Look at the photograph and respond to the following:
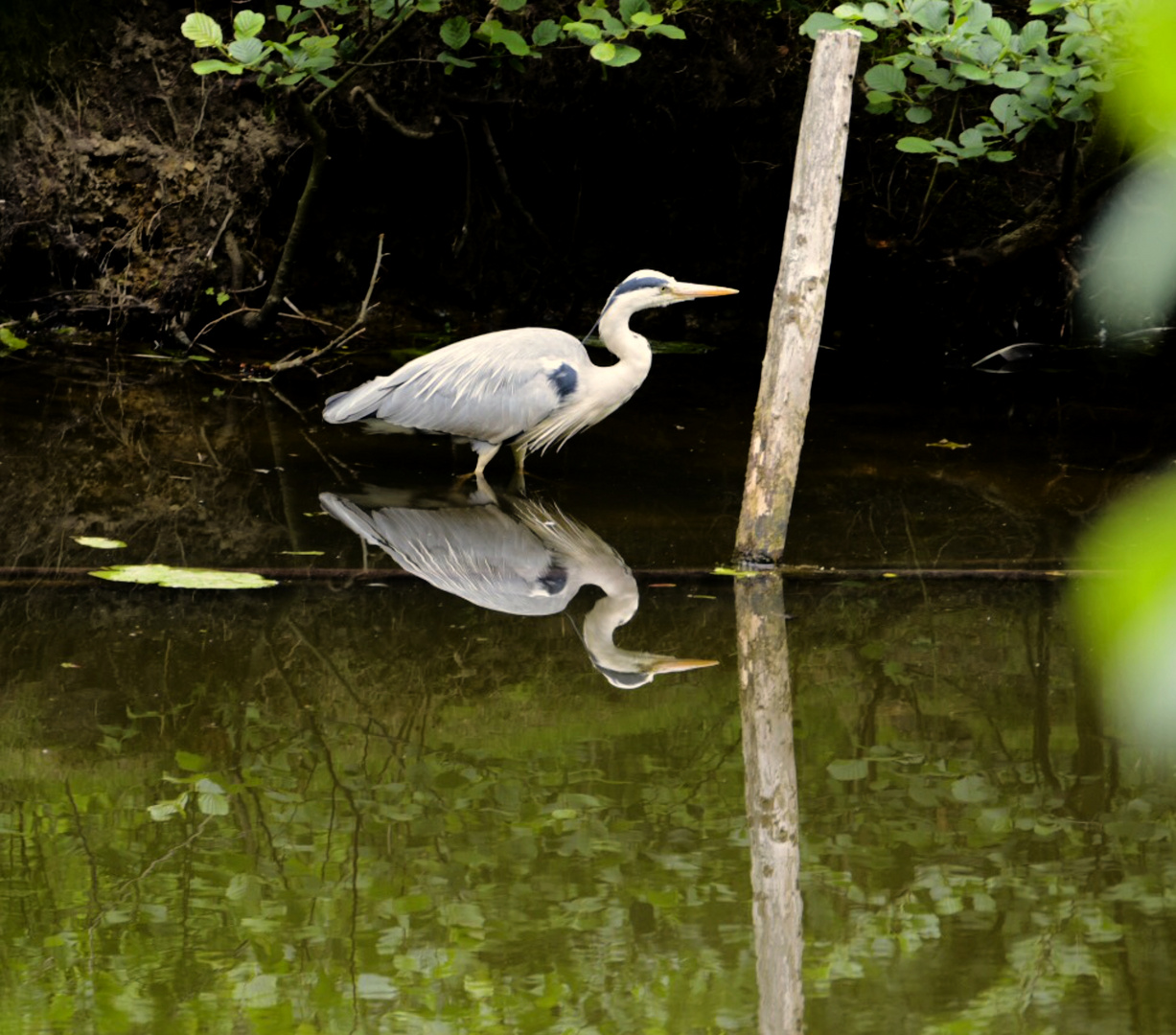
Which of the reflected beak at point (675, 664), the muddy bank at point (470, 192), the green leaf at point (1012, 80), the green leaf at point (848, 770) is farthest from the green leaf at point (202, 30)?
the green leaf at point (848, 770)

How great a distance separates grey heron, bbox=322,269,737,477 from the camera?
610 cm

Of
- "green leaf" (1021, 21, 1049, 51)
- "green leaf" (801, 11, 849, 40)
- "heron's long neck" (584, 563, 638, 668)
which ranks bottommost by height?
"heron's long neck" (584, 563, 638, 668)

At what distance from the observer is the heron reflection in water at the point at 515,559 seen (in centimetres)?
429

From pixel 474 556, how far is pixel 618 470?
Result: 1.51m

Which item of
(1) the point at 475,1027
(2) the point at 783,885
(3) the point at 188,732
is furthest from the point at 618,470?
(1) the point at 475,1027

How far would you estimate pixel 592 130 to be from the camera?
9.54 metres

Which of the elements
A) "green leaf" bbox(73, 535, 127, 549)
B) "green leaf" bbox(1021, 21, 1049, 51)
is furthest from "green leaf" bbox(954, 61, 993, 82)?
"green leaf" bbox(73, 535, 127, 549)

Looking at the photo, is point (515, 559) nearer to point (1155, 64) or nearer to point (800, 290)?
point (800, 290)

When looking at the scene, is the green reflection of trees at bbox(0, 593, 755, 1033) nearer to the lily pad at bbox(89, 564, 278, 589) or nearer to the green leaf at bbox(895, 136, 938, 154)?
the lily pad at bbox(89, 564, 278, 589)

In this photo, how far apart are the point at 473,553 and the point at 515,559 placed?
15cm

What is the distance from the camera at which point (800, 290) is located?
15.9 feet

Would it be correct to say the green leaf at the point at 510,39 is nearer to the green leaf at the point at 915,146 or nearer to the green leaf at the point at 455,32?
the green leaf at the point at 455,32

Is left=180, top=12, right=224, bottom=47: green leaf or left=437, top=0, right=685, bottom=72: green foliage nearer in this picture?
left=180, top=12, right=224, bottom=47: green leaf

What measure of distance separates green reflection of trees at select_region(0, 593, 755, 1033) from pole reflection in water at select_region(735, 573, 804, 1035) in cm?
5
